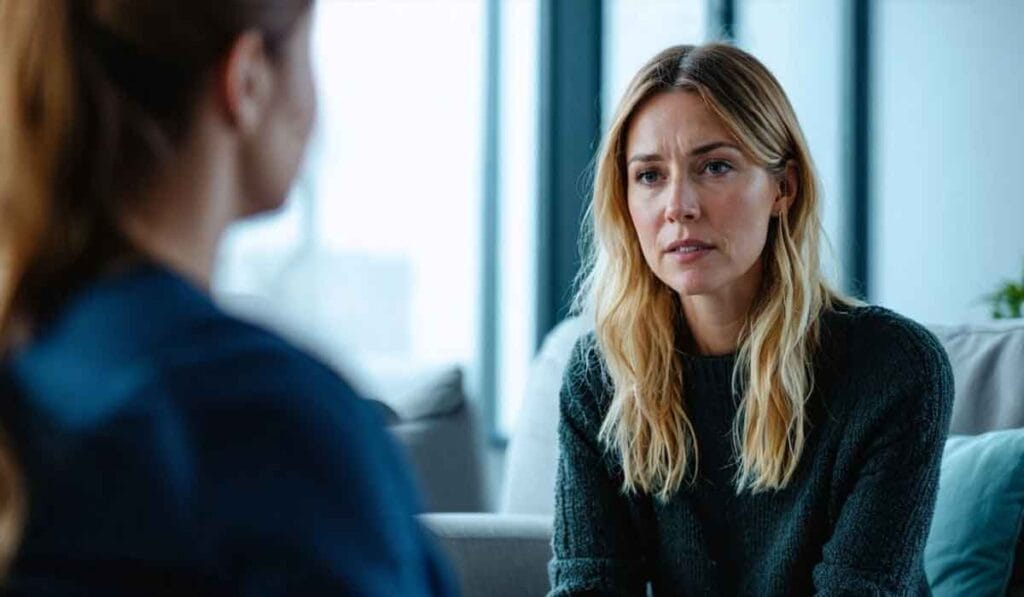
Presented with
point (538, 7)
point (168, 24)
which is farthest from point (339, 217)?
point (168, 24)

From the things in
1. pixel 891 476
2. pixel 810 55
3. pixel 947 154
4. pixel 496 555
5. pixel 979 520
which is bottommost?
pixel 496 555

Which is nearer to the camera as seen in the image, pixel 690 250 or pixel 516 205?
pixel 690 250

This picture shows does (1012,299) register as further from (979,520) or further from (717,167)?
(717,167)

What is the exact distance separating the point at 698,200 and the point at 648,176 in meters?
0.10

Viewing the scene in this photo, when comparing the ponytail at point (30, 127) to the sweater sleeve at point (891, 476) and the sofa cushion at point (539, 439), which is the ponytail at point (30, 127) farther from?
the sofa cushion at point (539, 439)

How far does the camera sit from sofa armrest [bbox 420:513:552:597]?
6.73 feet

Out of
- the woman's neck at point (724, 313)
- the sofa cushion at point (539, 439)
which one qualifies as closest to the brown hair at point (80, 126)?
the woman's neck at point (724, 313)

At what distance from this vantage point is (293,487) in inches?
20.9

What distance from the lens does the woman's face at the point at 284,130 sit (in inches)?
25.7

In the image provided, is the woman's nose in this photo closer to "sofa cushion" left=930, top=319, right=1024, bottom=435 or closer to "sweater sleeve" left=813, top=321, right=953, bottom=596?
"sweater sleeve" left=813, top=321, right=953, bottom=596

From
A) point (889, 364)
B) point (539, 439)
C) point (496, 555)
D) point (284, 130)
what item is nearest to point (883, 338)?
point (889, 364)

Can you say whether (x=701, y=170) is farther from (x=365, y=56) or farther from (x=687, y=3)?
(x=687, y=3)

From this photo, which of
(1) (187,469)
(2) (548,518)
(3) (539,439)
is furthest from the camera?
(3) (539,439)

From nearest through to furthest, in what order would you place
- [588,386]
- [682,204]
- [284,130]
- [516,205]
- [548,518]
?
[284,130], [682,204], [588,386], [548,518], [516,205]
